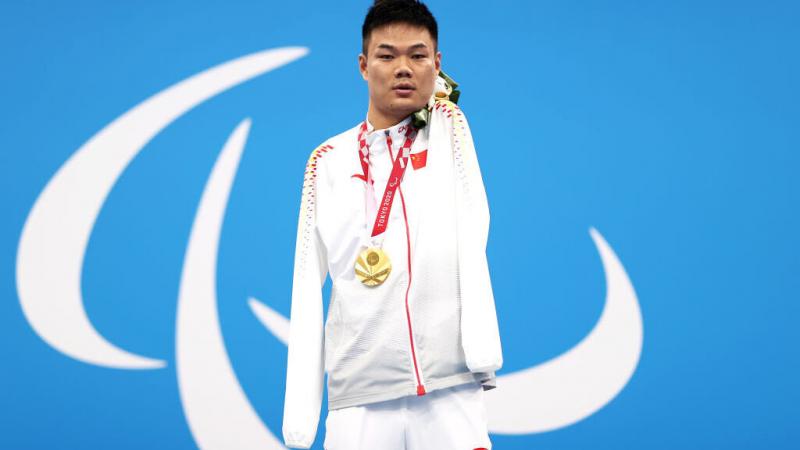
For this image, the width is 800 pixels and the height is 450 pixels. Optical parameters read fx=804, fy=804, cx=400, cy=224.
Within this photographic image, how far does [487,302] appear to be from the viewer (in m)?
1.53

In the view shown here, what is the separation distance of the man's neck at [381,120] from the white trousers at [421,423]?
563 mm

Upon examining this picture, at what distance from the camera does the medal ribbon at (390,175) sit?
1612 mm

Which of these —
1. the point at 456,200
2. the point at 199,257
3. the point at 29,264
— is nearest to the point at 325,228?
the point at 456,200

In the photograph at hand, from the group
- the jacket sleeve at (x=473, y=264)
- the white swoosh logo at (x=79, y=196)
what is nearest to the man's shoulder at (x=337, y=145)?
the jacket sleeve at (x=473, y=264)

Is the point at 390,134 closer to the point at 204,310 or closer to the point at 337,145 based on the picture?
the point at 337,145

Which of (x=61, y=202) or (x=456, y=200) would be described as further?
(x=61, y=202)

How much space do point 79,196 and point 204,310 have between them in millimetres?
675

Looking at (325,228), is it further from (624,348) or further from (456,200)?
(624,348)

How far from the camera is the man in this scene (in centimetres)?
153

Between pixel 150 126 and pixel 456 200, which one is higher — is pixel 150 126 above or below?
above

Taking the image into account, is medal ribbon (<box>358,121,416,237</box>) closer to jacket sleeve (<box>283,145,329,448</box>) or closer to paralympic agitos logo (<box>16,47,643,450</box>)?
jacket sleeve (<box>283,145,329,448</box>)

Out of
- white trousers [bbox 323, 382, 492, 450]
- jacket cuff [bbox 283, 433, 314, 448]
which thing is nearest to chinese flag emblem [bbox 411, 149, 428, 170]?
white trousers [bbox 323, 382, 492, 450]

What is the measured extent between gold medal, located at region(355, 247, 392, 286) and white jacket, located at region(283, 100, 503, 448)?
0.01 meters

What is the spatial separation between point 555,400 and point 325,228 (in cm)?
163
